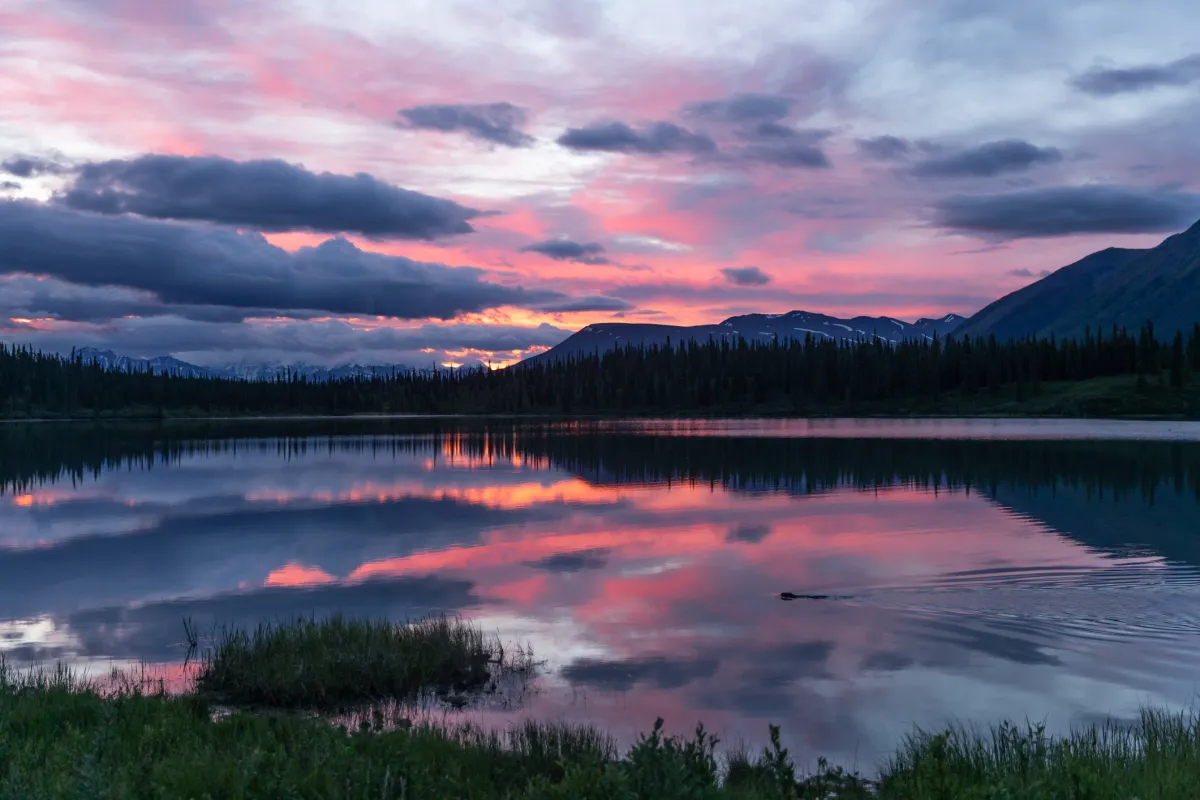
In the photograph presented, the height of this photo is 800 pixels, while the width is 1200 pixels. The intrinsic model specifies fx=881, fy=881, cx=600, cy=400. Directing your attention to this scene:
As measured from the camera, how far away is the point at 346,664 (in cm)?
1731

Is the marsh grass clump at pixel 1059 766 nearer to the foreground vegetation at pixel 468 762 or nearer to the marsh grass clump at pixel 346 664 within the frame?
the foreground vegetation at pixel 468 762

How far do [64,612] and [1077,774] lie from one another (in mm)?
26024

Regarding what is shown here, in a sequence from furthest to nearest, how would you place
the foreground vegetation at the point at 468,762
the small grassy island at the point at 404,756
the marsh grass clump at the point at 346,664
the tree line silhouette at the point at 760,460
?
the tree line silhouette at the point at 760,460, the marsh grass clump at the point at 346,664, the small grassy island at the point at 404,756, the foreground vegetation at the point at 468,762

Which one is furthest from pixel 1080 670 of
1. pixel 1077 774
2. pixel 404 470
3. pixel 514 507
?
pixel 404 470

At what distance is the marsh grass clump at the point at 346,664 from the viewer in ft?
55.0

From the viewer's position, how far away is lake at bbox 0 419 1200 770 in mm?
16859

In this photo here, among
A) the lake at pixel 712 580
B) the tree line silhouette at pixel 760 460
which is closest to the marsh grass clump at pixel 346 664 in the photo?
the lake at pixel 712 580

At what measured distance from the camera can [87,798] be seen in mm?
8375

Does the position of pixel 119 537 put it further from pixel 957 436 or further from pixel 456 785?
pixel 957 436

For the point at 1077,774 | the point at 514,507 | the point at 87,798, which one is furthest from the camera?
the point at 514,507

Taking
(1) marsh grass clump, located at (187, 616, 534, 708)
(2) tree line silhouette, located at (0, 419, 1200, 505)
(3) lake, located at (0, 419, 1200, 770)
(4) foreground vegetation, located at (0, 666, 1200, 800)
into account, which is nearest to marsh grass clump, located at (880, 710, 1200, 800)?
(4) foreground vegetation, located at (0, 666, 1200, 800)

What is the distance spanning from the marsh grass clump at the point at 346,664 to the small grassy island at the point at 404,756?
0.17ft

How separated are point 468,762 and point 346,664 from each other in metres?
6.69

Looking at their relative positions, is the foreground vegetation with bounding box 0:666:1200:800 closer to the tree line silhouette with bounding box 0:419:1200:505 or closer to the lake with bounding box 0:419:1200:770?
the lake with bounding box 0:419:1200:770
